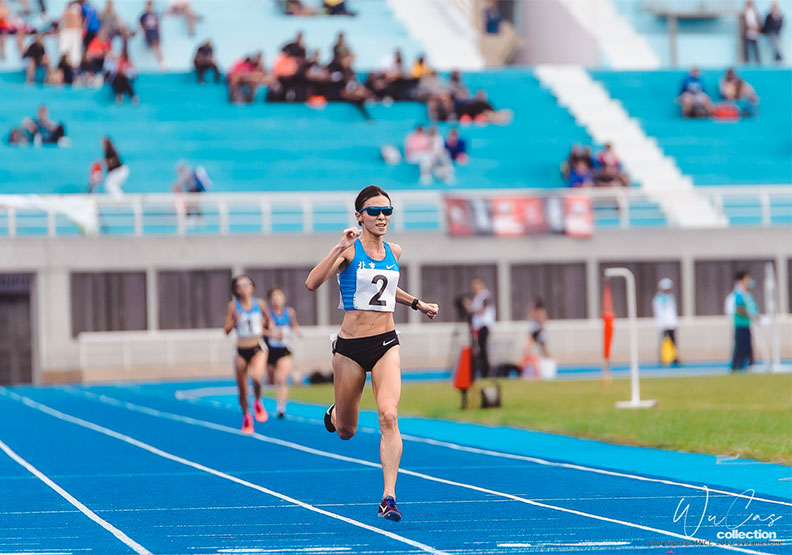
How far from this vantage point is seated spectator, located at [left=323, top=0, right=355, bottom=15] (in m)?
56.4

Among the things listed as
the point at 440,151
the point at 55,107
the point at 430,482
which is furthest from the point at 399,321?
the point at 430,482

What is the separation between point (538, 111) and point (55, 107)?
41.6ft

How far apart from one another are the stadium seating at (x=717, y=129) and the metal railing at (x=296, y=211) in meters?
2.30

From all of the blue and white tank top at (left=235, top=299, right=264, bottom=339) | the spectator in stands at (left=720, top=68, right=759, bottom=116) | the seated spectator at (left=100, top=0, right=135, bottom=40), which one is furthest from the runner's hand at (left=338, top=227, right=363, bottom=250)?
the spectator in stands at (left=720, top=68, right=759, bottom=116)

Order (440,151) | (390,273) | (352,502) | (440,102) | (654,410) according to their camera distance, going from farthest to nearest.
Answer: (440,102) → (440,151) → (654,410) → (352,502) → (390,273)

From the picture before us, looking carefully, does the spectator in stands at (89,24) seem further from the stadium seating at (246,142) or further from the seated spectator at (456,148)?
the seated spectator at (456,148)

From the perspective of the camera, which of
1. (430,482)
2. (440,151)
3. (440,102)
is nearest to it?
(430,482)

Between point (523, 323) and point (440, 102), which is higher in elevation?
point (440, 102)

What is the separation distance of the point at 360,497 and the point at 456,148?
101ft

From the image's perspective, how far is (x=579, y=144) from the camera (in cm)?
4431

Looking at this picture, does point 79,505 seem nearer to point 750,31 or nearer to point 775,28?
point 750,31

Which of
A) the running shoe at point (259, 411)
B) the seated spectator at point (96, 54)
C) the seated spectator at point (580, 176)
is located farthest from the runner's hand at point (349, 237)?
the seated spectator at point (96, 54)

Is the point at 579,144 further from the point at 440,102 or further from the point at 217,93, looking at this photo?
the point at 217,93

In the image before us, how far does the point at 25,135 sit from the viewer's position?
135ft
